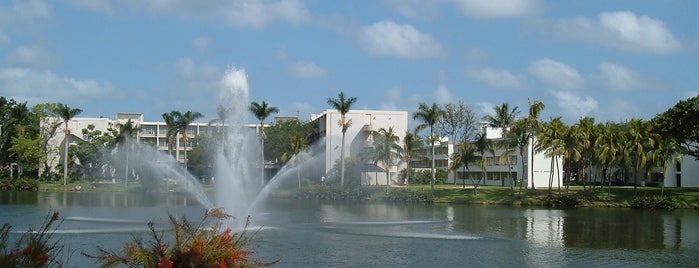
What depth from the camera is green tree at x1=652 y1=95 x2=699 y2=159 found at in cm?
6869

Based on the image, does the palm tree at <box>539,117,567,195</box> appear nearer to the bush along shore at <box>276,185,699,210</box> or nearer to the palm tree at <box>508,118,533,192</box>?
the palm tree at <box>508,118,533,192</box>

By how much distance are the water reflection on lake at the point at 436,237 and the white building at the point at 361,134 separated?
4504cm

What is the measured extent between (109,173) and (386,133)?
57950 mm

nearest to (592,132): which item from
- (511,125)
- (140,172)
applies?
(511,125)

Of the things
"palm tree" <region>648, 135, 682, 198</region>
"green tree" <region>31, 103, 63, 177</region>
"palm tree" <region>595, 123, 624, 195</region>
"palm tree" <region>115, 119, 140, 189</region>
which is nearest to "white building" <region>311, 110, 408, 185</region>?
"palm tree" <region>115, 119, 140, 189</region>

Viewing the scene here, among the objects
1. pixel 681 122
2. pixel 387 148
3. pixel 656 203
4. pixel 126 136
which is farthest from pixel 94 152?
pixel 681 122

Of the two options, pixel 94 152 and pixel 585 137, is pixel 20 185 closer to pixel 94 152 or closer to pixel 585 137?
pixel 94 152

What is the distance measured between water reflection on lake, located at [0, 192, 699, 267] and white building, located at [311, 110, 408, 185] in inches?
1773

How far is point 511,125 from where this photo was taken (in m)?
76.8

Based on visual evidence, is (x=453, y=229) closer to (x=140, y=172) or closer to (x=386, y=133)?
(x=386, y=133)

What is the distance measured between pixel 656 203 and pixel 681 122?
9141mm

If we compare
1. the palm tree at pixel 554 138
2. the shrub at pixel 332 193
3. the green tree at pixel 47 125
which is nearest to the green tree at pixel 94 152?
the green tree at pixel 47 125

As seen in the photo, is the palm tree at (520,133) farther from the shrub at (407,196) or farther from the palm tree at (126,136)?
the palm tree at (126,136)

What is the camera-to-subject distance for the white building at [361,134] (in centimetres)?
10269
